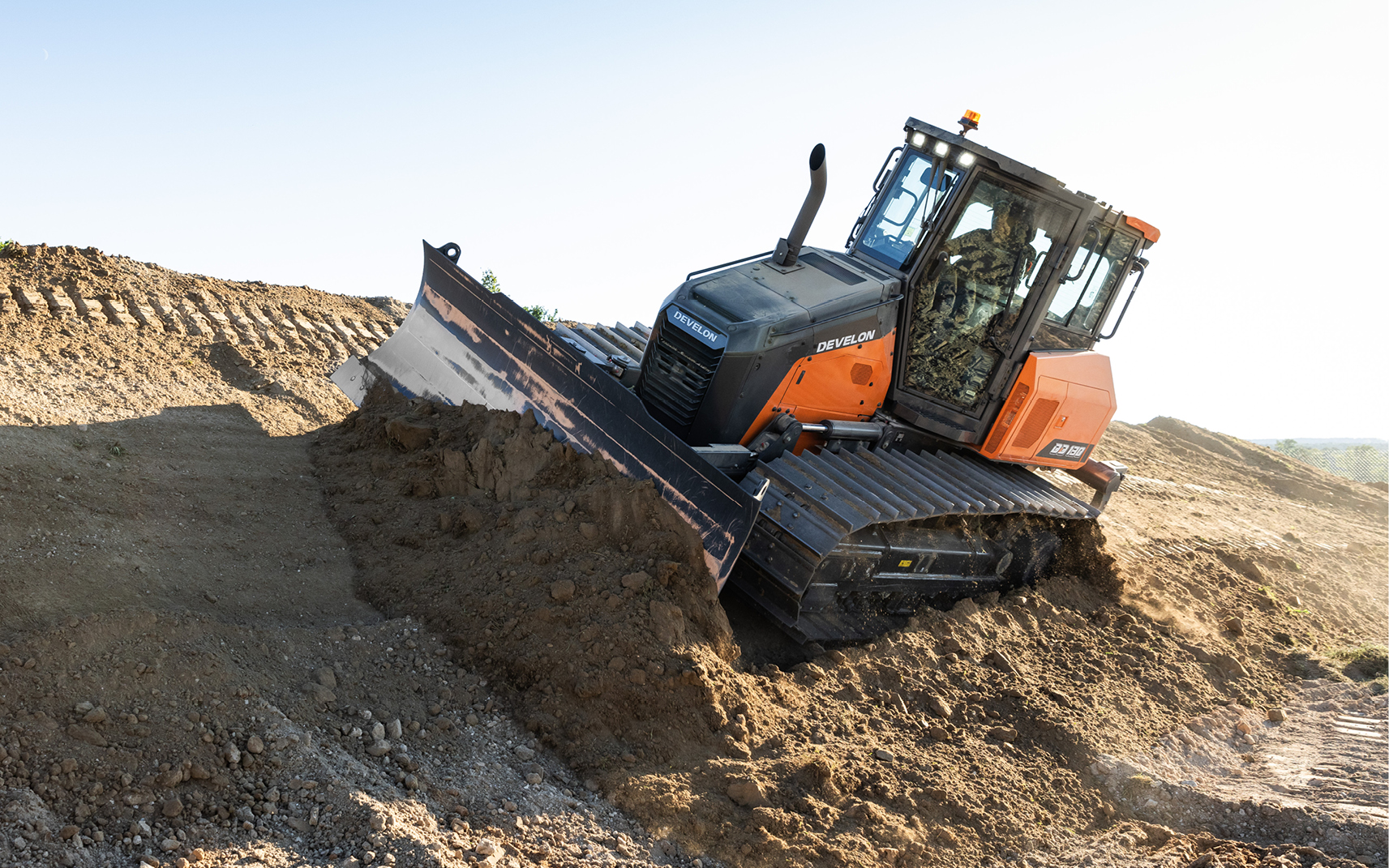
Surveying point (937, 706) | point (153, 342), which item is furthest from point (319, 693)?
point (153, 342)

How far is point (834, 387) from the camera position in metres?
6.92

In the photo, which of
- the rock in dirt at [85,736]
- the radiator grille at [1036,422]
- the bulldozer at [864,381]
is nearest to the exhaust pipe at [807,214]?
the bulldozer at [864,381]

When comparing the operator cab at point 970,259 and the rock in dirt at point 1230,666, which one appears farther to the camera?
the rock in dirt at point 1230,666

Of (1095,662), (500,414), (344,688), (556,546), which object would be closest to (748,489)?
(556,546)

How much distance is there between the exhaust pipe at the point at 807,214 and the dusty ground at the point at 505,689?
2.17 meters

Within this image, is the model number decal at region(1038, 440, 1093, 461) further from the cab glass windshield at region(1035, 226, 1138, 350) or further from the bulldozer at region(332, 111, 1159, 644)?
the cab glass windshield at region(1035, 226, 1138, 350)

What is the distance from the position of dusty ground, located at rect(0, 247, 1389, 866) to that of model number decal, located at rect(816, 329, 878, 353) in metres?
1.82

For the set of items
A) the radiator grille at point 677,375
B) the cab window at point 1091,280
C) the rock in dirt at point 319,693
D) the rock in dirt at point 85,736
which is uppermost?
the cab window at point 1091,280

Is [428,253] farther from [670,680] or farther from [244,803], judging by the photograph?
[244,803]

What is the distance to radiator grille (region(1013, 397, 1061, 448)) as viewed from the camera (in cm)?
775

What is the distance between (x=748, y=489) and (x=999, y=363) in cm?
272

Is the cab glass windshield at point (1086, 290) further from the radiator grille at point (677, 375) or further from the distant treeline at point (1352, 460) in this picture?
the distant treeline at point (1352, 460)

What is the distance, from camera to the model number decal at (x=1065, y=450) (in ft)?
26.8

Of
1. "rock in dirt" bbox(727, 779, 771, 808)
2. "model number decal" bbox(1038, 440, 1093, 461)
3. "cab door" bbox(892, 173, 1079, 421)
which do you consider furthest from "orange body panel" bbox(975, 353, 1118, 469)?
"rock in dirt" bbox(727, 779, 771, 808)
